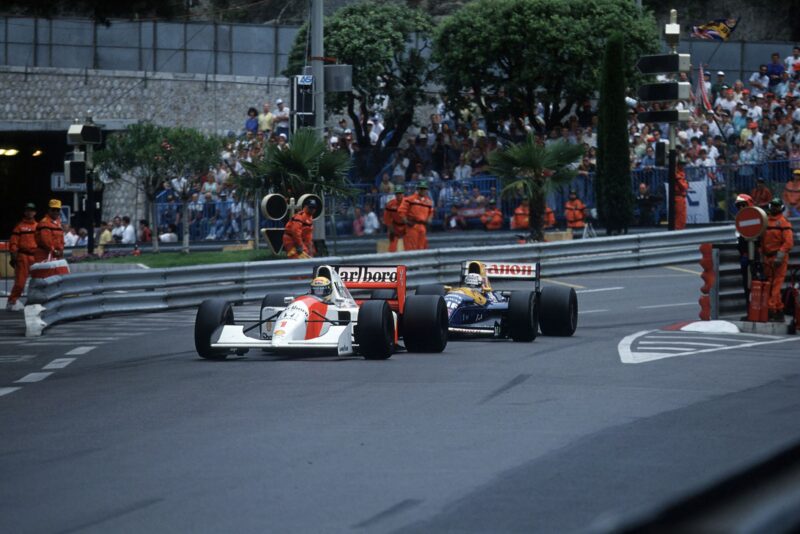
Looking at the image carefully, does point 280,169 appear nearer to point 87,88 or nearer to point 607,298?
point 607,298

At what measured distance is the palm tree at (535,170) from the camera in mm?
27922

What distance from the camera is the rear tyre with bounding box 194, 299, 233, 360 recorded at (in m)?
13.8

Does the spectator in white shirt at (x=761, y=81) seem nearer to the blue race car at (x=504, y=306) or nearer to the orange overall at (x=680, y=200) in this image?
the orange overall at (x=680, y=200)

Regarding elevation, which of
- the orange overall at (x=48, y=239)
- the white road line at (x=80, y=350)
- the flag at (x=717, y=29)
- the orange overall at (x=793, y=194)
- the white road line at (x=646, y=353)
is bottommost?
the white road line at (x=80, y=350)

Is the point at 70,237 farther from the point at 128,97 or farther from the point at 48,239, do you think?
the point at 48,239

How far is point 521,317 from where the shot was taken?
1557cm

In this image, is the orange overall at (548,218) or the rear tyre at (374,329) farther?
the orange overall at (548,218)

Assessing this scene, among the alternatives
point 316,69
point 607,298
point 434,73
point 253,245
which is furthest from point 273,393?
point 434,73

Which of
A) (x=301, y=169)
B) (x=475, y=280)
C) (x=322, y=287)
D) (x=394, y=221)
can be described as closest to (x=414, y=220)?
(x=394, y=221)

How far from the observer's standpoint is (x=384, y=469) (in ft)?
24.6

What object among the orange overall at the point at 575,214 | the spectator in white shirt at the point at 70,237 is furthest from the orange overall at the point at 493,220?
the spectator in white shirt at the point at 70,237

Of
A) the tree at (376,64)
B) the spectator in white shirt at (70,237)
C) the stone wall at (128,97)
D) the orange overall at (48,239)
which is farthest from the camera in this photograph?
the stone wall at (128,97)

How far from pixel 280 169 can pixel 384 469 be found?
19437 millimetres

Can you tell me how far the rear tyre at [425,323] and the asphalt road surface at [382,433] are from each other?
369 mm
